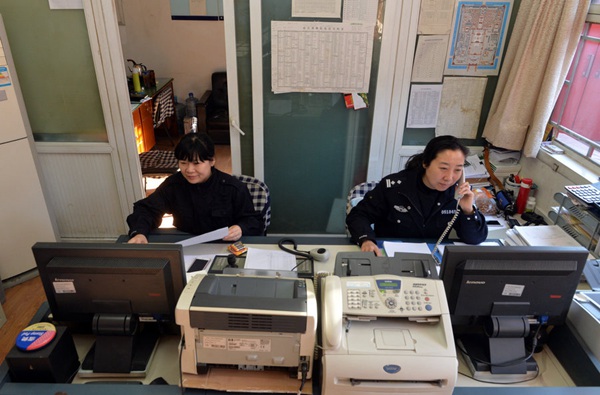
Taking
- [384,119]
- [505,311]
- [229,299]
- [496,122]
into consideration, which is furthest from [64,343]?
[496,122]

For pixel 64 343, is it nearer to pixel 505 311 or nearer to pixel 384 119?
pixel 505 311

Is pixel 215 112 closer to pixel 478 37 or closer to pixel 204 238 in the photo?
pixel 478 37

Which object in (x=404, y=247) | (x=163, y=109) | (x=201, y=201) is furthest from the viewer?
(x=163, y=109)

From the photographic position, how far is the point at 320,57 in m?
2.74

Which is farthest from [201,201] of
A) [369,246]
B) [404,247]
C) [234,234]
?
[404,247]

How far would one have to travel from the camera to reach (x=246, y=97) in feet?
9.45

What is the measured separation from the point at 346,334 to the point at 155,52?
5.29m

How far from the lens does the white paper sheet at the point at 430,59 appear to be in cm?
274

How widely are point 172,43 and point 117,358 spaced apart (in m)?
4.94

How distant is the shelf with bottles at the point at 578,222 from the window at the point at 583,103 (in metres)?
0.38

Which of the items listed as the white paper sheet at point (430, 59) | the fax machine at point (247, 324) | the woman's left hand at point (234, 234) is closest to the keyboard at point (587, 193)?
the white paper sheet at point (430, 59)

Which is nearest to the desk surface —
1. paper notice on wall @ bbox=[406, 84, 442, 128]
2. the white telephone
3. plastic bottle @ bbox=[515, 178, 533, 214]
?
the white telephone

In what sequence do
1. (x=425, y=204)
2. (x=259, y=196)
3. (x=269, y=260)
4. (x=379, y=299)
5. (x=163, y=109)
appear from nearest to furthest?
(x=379, y=299) < (x=269, y=260) < (x=425, y=204) < (x=259, y=196) < (x=163, y=109)

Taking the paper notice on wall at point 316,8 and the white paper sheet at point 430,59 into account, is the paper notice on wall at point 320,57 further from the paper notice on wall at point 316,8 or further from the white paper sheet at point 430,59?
the white paper sheet at point 430,59
